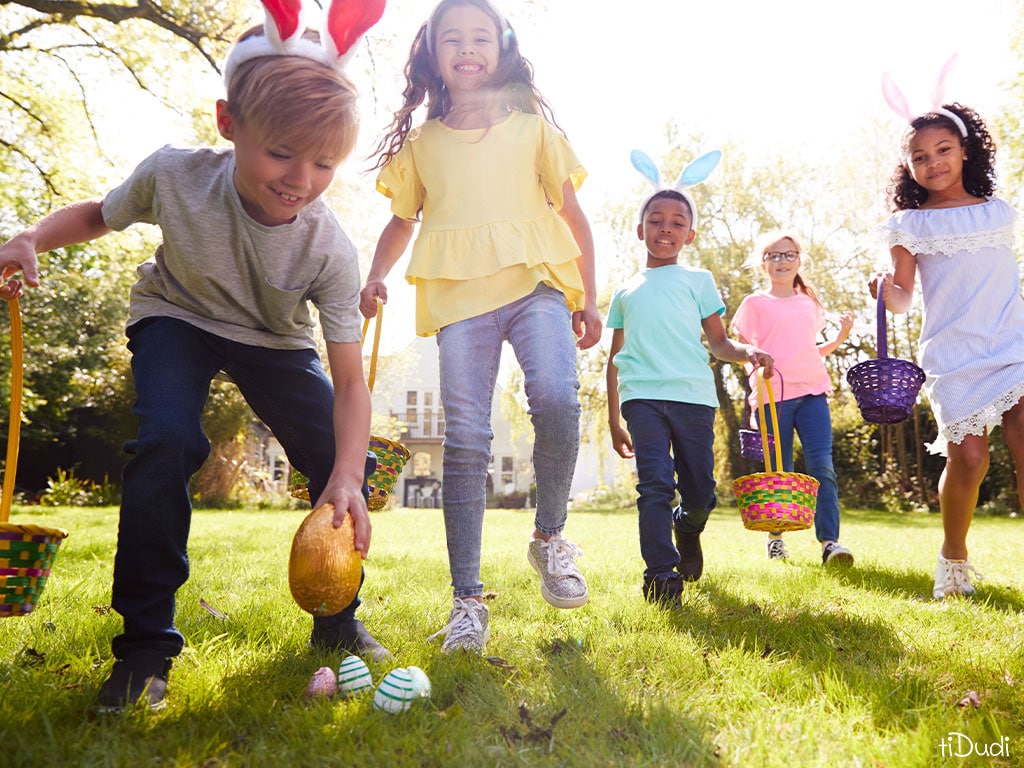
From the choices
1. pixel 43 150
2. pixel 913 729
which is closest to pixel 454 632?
pixel 913 729

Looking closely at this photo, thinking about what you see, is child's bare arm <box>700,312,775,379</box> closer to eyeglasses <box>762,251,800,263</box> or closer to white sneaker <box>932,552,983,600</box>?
white sneaker <box>932,552,983,600</box>

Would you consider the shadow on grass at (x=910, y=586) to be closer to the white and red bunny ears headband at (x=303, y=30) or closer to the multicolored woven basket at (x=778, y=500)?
the multicolored woven basket at (x=778, y=500)

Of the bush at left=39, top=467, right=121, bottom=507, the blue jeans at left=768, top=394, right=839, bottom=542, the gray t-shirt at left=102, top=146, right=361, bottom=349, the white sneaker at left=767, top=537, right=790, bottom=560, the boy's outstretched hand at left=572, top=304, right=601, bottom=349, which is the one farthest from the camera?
the bush at left=39, top=467, right=121, bottom=507

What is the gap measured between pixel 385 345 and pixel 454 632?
22.4 m

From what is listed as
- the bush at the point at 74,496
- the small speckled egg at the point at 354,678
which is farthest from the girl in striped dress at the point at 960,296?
the bush at the point at 74,496

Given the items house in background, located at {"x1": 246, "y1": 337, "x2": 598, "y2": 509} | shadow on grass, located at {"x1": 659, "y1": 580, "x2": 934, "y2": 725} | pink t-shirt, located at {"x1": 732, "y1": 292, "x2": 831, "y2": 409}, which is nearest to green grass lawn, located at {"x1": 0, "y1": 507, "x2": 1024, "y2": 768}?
shadow on grass, located at {"x1": 659, "y1": 580, "x2": 934, "y2": 725}

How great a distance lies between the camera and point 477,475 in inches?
111

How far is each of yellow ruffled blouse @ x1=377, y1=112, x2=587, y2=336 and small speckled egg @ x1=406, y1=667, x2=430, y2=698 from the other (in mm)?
1306

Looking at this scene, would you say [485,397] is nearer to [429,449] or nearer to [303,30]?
[303,30]

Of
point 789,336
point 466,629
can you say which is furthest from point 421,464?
point 466,629

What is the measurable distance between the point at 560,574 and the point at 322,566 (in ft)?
3.95

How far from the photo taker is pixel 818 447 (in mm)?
5246

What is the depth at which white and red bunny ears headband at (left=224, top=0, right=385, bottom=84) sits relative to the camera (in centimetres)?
202

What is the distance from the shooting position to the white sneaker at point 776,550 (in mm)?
5590
